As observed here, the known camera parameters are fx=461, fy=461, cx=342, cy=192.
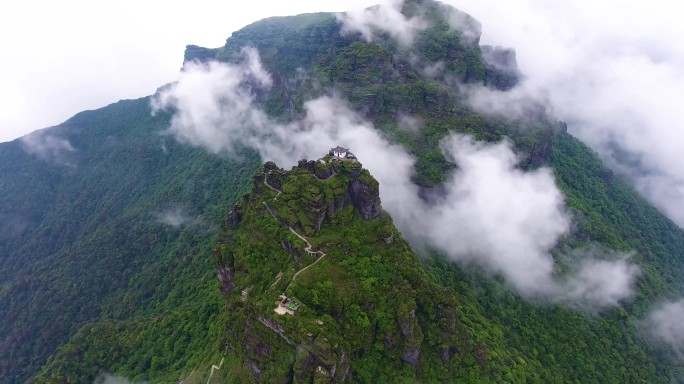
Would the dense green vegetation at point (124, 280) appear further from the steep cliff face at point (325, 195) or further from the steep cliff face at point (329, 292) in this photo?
the steep cliff face at point (325, 195)

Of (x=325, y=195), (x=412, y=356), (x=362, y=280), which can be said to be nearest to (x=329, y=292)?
(x=362, y=280)

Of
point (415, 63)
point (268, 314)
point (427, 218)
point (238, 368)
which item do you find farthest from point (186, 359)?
point (415, 63)

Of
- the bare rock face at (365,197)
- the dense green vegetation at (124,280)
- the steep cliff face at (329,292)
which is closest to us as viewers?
the steep cliff face at (329,292)

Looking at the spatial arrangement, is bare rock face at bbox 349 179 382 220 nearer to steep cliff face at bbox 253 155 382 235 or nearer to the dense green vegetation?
steep cliff face at bbox 253 155 382 235

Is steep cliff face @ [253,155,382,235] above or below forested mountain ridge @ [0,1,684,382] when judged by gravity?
above

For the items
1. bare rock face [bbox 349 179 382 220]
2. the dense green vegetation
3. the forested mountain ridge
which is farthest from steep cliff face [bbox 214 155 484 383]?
Answer: the dense green vegetation

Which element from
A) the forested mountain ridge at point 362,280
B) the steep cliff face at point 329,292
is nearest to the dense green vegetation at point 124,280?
the forested mountain ridge at point 362,280

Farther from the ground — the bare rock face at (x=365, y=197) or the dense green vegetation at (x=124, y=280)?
the bare rock face at (x=365, y=197)
